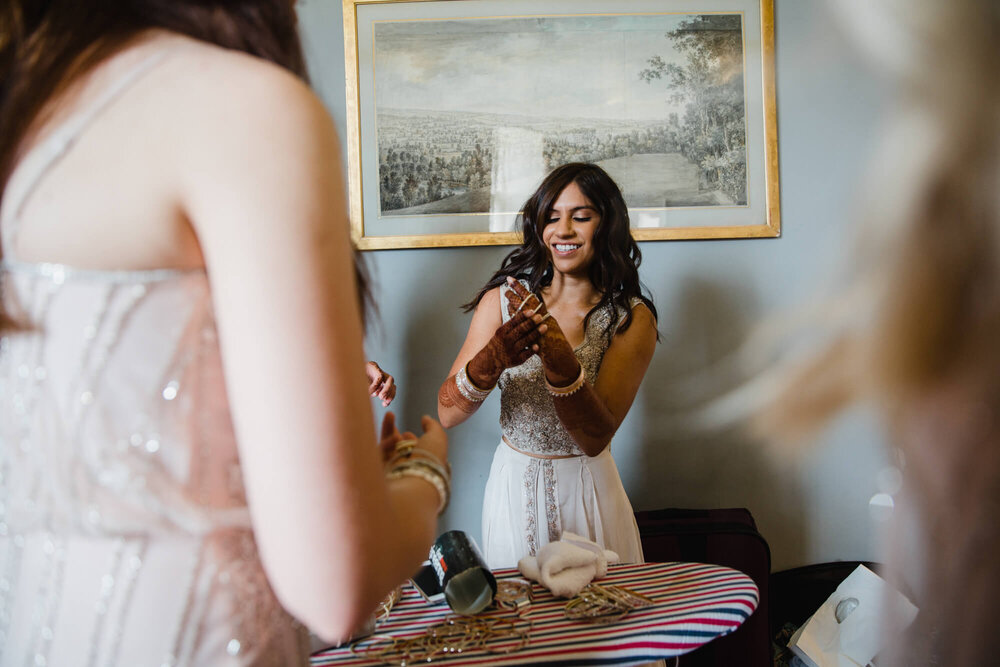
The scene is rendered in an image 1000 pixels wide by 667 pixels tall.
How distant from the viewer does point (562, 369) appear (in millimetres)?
1438

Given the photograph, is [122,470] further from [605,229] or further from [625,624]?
[605,229]

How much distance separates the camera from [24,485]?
18.0 inches

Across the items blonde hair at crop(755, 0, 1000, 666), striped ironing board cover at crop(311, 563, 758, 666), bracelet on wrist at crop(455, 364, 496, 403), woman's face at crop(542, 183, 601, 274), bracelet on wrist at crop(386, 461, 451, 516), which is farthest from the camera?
woman's face at crop(542, 183, 601, 274)

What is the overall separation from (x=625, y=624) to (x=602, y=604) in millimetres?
52

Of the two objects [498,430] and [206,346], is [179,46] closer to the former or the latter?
[206,346]

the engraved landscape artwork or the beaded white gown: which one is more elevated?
the engraved landscape artwork

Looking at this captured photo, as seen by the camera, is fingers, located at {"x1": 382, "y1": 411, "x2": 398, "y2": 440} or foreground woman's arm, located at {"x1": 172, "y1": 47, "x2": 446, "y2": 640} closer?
foreground woman's arm, located at {"x1": 172, "y1": 47, "x2": 446, "y2": 640}

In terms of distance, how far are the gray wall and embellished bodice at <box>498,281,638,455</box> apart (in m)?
0.42

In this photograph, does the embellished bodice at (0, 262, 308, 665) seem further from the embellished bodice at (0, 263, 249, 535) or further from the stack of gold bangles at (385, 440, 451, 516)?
the stack of gold bangles at (385, 440, 451, 516)

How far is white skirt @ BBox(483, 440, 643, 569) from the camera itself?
157 centimetres

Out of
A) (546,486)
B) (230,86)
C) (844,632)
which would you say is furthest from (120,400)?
(844,632)

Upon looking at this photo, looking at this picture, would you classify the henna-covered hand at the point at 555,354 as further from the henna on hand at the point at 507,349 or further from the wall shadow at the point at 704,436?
the wall shadow at the point at 704,436

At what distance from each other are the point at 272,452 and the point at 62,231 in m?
0.20

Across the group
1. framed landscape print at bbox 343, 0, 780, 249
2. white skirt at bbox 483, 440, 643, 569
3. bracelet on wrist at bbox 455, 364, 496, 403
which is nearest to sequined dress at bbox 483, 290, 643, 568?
white skirt at bbox 483, 440, 643, 569
